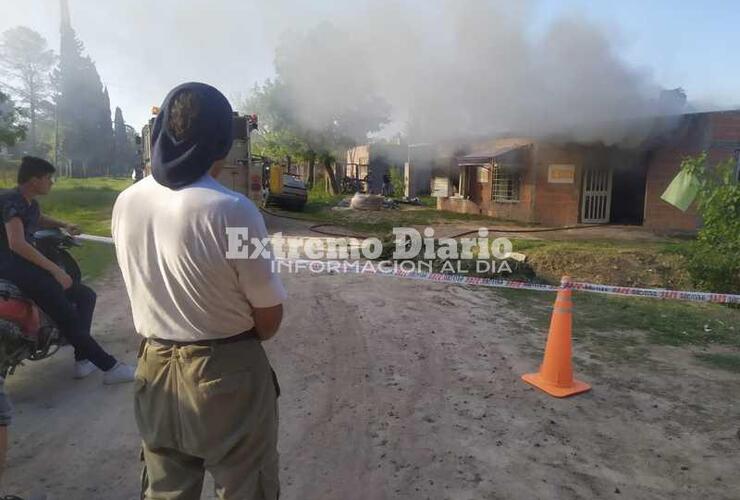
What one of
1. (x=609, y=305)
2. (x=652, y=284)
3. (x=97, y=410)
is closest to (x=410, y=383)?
(x=97, y=410)

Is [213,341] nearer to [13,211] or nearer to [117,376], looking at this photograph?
[13,211]

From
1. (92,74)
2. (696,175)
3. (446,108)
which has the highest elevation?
(92,74)

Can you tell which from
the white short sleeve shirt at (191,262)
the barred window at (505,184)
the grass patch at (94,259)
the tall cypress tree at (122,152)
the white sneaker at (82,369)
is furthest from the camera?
the tall cypress tree at (122,152)

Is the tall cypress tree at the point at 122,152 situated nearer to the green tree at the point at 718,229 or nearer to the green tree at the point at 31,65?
the green tree at the point at 31,65

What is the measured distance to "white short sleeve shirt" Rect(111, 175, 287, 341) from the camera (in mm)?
1414

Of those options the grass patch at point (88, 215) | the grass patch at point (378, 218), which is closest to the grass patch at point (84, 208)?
the grass patch at point (88, 215)

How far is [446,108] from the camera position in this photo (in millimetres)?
12961

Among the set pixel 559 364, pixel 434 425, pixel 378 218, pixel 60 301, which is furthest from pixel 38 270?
pixel 378 218

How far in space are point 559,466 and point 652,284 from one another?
562cm

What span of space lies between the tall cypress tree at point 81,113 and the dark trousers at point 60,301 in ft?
158

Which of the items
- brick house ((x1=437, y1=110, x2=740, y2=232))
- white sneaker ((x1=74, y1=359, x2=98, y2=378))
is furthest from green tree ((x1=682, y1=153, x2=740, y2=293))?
white sneaker ((x1=74, y1=359, x2=98, y2=378))

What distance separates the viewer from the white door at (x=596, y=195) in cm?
1468

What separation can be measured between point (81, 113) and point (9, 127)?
38395 millimetres

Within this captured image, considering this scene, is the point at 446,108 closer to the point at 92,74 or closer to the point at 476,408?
the point at 476,408
